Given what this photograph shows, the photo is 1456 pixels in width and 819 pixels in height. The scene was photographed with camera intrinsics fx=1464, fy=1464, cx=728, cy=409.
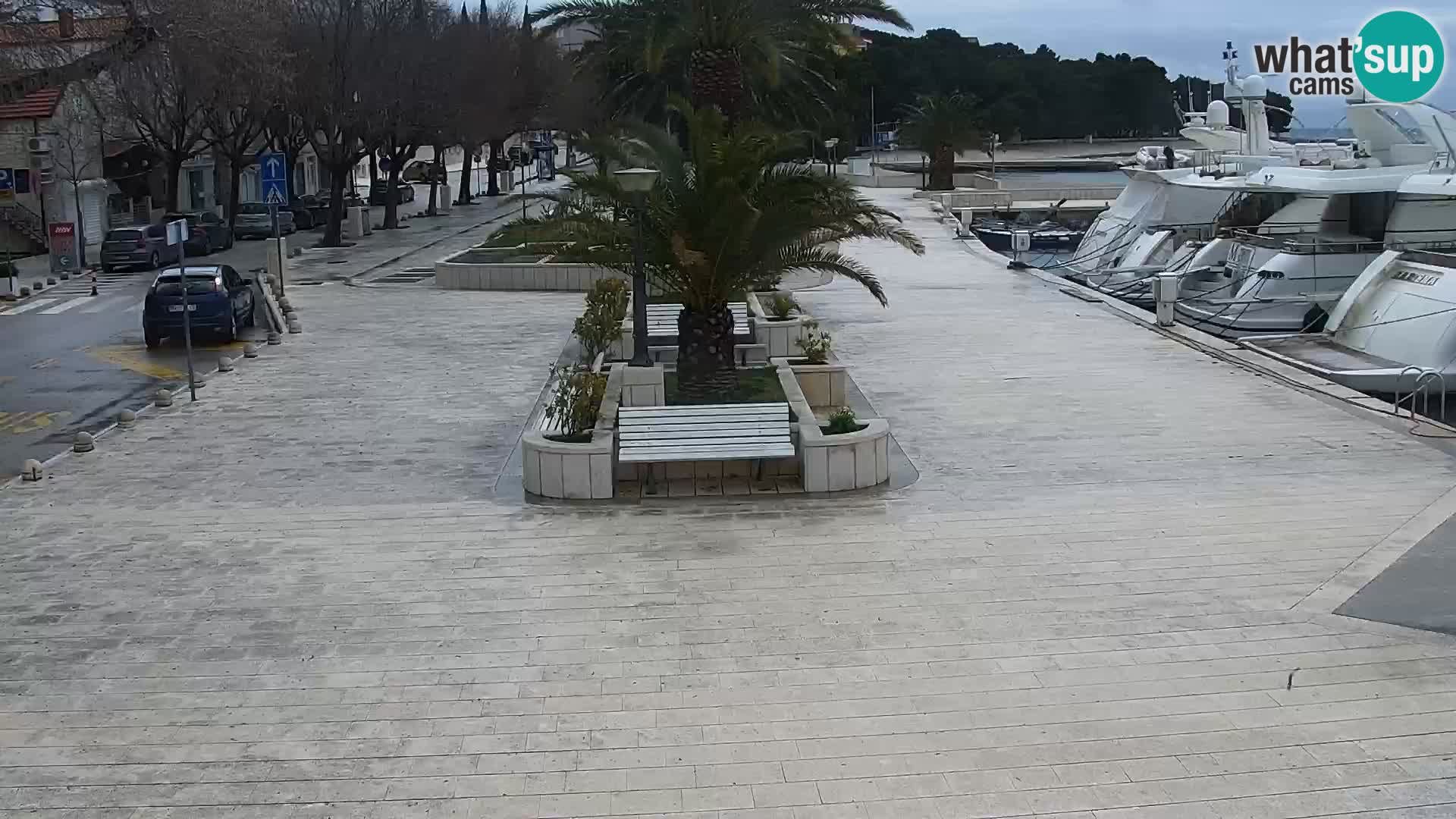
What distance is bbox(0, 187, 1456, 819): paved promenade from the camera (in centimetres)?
674

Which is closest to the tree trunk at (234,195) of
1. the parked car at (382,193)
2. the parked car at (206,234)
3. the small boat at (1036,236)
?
the parked car at (206,234)

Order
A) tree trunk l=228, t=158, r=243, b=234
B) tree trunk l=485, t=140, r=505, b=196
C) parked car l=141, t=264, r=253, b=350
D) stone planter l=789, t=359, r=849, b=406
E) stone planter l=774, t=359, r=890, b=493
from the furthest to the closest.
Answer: tree trunk l=485, t=140, r=505, b=196 < tree trunk l=228, t=158, r=243, b=234 < parked car l=141, t=264, r=253, b=350 < stone planter l=789, t=359, r=849, b=406 < stone planter l=774, t=359, r=890, b=493

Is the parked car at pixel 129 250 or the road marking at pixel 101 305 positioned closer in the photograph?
the road marking at pixel 101 305

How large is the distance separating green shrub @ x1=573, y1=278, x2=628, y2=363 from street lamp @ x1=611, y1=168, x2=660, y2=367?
107 inches

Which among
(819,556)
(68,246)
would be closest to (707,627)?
(819,556)

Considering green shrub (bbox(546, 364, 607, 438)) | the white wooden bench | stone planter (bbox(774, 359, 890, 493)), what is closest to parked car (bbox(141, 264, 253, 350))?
the white wooden bench

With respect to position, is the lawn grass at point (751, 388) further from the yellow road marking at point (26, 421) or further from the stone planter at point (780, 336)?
the yellow road marking at point (26, 421)

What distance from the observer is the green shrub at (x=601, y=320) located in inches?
693

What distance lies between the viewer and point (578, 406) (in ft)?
41.4

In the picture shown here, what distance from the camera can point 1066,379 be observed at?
57.9ft

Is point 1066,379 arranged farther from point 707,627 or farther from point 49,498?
point 49,498

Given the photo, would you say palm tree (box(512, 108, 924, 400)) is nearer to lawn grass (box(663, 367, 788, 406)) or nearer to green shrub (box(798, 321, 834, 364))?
lawn grass (box(663, 367, 788, 406))

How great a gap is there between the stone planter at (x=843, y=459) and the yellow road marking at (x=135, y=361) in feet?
36.1

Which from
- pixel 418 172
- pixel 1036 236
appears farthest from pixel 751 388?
Result: pixel 418 172
